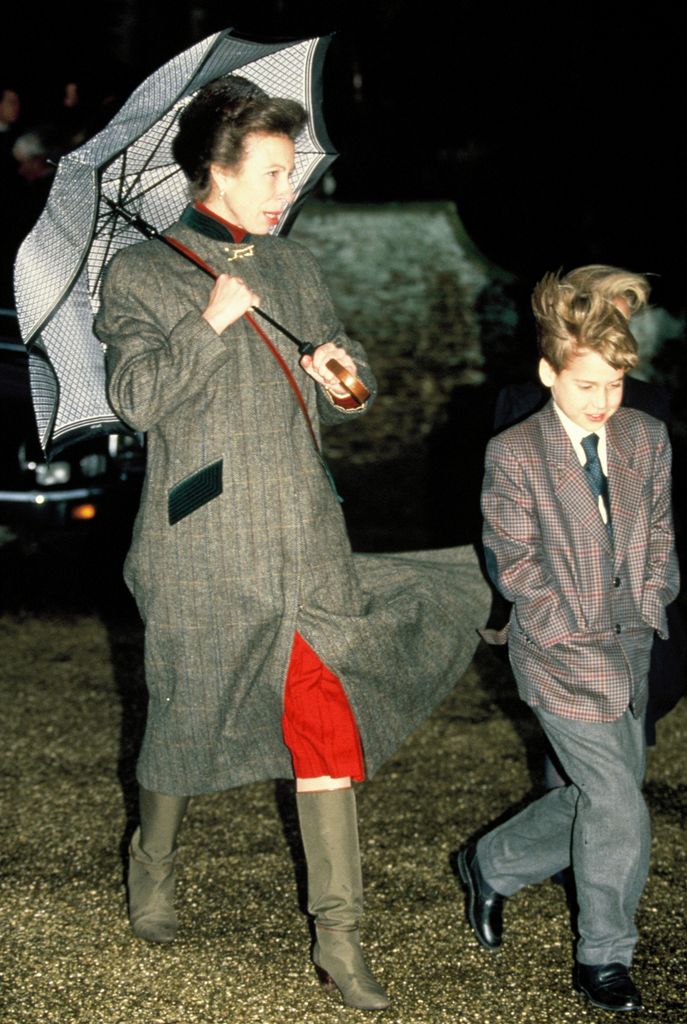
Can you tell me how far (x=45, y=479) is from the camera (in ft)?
22.9

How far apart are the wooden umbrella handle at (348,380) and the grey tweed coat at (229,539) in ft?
0.59

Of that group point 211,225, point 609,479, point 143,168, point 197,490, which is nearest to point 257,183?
point 211,225

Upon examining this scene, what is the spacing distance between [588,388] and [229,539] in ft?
2.93

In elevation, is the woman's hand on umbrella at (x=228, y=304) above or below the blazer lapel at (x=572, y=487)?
above

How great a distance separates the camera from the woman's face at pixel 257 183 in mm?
3221

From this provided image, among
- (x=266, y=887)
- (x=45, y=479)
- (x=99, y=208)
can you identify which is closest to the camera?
(x=99, y=208)

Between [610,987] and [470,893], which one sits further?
[470,893]

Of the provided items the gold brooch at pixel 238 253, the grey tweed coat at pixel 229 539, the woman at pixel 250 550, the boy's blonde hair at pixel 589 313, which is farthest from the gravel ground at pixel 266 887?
the gold brooch at pixel 238 253

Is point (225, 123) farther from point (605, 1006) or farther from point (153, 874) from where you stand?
point (605, 1006)

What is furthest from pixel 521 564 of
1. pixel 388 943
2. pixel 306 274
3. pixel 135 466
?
pixel 135 466

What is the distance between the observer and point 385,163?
20.0 metres

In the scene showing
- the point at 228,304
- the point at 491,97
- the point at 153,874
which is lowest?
the point at 153,874

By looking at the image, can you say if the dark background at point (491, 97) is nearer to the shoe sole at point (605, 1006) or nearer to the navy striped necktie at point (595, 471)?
the navy striped necktie at point (595, 471)

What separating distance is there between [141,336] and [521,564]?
3.32ft
